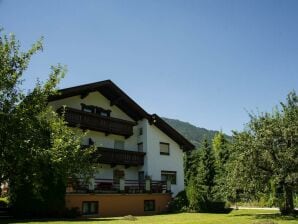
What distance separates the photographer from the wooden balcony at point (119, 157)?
3369 cm

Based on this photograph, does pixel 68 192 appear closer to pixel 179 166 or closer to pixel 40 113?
pixel 40 113

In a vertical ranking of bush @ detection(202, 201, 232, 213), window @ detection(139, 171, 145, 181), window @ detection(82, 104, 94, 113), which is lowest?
bush @ detection(202, 201, 232, 213)

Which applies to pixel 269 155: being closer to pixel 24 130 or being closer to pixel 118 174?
pixel 118 174

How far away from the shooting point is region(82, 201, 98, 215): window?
A: 29.2 meters

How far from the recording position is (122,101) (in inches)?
1513

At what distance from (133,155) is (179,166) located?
6555 millimetres

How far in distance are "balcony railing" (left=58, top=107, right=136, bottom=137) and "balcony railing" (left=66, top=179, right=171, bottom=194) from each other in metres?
4.66

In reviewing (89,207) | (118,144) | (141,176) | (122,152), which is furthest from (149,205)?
(118,144)

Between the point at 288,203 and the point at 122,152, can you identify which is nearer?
the point at 288,203

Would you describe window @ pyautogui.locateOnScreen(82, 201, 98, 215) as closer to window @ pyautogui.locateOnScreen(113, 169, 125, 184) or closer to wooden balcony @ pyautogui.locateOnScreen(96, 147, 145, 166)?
wooden balcony @ pyautogui.locateOnScreen(96, 147, 145, 166)

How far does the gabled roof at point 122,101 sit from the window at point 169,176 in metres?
3.43

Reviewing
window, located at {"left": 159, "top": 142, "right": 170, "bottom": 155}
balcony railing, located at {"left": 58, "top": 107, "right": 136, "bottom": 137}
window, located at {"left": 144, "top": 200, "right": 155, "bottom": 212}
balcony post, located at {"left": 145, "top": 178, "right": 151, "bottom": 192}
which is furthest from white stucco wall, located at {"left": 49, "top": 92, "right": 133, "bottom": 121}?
window, located at {"left": 144, "top": 200, "right": 155, "bottom": 212}

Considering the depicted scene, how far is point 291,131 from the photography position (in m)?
26.8

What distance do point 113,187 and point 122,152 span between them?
3801mm
